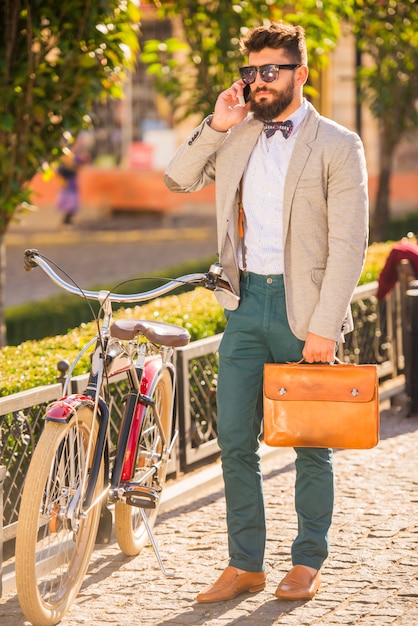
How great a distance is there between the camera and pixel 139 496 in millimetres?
5188

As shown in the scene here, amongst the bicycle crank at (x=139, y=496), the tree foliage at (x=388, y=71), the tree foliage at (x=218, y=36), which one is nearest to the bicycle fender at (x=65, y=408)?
the bicycle crank at (x=139, y=496)

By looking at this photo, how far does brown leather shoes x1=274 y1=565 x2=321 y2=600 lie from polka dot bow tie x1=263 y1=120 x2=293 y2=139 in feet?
5.56

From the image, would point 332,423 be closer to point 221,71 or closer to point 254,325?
point 254,325

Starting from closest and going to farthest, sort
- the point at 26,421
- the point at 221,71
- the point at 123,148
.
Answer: the point at 26,421 < the point at 221,71 < the point at 123,148

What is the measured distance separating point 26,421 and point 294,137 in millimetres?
1831

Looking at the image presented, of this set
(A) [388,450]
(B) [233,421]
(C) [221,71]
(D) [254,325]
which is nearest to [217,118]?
(D) [254,325]

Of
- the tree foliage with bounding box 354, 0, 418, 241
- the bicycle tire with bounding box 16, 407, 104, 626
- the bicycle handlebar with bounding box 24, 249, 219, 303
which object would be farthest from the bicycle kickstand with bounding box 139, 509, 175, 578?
the tree foliage with bounding box 354, 0, 418, 241

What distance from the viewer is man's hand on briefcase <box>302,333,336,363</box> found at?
4.92m

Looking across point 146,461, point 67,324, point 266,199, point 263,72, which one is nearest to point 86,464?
point 146,461

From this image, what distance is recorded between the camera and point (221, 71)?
11.6m

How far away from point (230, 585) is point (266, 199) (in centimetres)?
151

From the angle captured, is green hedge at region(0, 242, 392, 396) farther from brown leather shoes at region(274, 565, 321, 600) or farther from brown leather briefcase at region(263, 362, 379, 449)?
brown leather shoes at region(274, 565, 321, 600)

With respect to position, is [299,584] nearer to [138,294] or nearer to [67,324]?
[138,294]

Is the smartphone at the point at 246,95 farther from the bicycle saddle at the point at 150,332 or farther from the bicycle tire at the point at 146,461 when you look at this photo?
the bicycle tire at the point at 146,461
